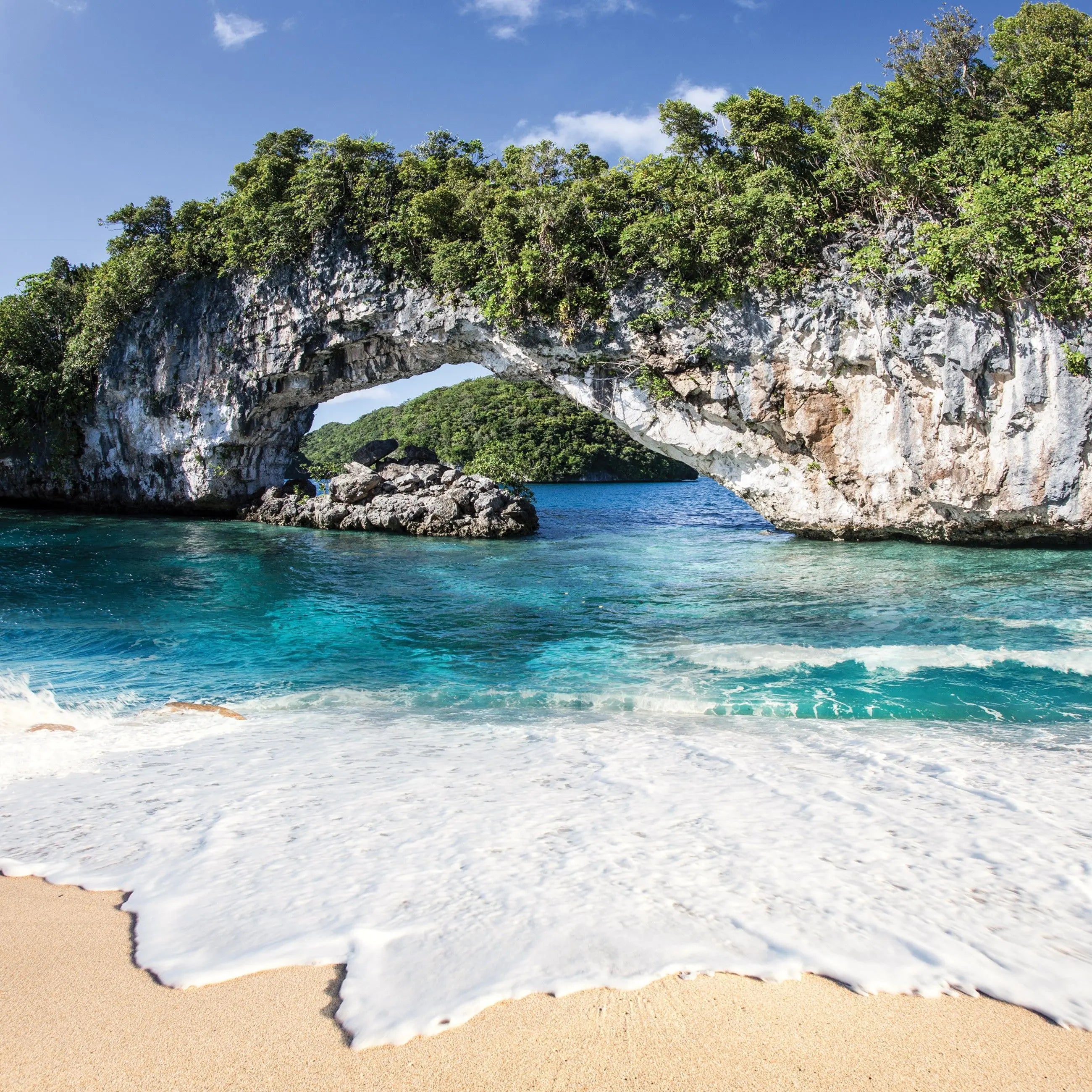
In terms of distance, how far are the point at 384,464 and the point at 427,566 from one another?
12845mm

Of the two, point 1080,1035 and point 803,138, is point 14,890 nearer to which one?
point 1080,1035

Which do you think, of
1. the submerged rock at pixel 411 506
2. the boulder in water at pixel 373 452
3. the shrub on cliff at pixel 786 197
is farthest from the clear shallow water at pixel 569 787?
the boulder in water at pixel 373 452

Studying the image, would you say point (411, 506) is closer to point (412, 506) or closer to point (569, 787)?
point (412, 506)

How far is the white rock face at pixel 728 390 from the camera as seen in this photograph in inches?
624

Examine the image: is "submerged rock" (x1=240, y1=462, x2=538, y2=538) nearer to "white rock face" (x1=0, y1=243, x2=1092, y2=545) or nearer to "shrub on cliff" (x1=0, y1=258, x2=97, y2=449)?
"white rock face" (x1=0, y1=243, x2=1092, y2=545)

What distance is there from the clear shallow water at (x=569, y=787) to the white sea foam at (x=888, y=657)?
0.17ft

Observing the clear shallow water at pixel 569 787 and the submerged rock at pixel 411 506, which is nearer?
the clear shallow water at pixel 569 787

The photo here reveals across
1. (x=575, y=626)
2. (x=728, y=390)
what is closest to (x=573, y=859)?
(x=575, y=626)

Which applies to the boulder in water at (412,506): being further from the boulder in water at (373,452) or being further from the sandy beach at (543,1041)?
the sandy beach at (543,1041)

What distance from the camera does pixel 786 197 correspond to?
1723cm

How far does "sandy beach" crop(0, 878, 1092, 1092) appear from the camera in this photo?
7.21 feet

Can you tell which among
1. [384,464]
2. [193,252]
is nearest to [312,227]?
[193,252]

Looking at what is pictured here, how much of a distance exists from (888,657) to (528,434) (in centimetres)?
6449

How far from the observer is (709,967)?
2.74 metres
